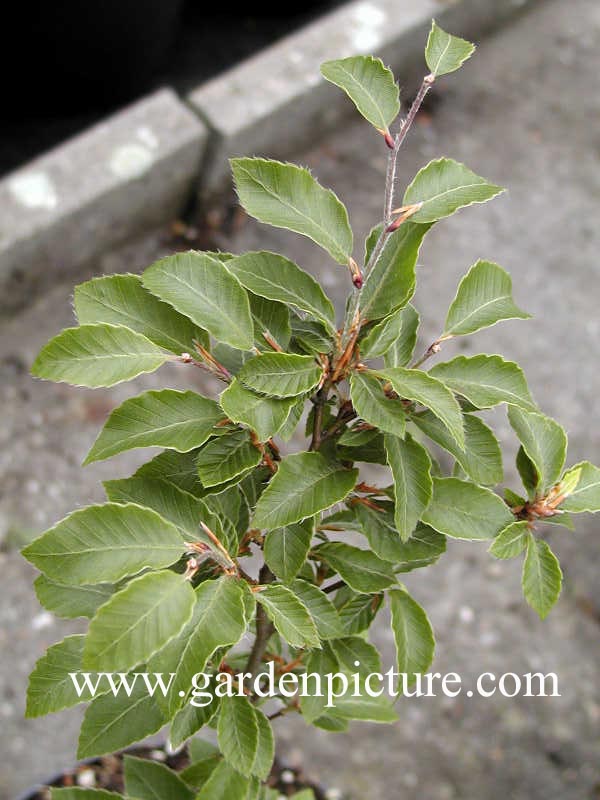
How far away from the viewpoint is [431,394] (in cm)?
86

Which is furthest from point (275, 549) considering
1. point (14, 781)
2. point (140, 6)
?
point (140, 6)

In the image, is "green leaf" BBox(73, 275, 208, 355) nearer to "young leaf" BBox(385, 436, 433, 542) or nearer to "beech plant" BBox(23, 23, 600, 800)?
"beech plant" BBox(23, 23, 600, 800)

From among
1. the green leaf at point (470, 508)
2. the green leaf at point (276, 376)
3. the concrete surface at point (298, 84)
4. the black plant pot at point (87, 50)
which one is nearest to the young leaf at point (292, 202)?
the green leaf at point (276, 376)

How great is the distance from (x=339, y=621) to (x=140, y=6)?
7.54 feet

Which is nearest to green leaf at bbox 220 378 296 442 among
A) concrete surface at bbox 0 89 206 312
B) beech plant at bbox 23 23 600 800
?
beech plant at bbox 23 23 600 800

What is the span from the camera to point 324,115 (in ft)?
9.20

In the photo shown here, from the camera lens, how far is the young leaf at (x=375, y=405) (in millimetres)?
870

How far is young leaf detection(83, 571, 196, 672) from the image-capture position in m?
0.74

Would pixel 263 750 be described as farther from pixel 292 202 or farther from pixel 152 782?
pixel 292 202

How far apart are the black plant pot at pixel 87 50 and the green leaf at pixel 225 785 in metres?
2.31

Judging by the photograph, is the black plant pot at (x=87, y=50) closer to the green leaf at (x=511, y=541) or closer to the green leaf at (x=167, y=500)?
the green leaf at (x=167, y=500)

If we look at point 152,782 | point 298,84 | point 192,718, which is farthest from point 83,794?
point 298,84

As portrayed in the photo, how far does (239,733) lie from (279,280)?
452 millimetres

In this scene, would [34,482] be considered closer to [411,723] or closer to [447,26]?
[411,723]
